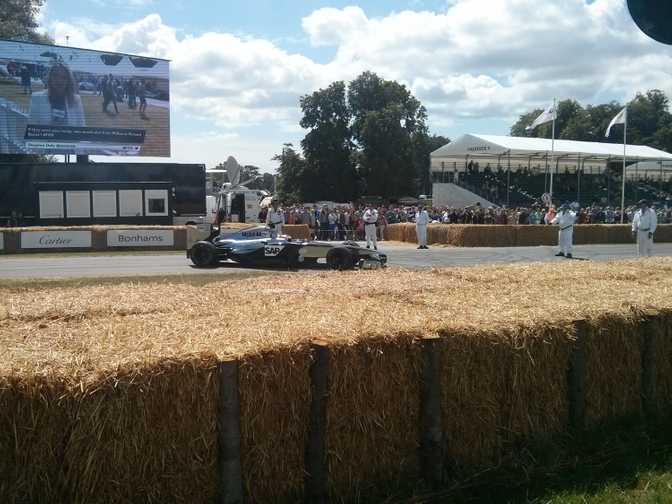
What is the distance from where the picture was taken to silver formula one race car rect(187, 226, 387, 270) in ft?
52.2

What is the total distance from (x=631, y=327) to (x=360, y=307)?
89.4 inches

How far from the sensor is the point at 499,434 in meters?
4.75

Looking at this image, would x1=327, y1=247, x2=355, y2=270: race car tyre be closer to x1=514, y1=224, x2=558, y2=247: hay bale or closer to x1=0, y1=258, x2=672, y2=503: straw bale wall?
x1=0, y1=258, x2=672, y2=503: straw bale wall

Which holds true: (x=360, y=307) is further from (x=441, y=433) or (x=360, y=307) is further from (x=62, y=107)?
(x=62, y=107)

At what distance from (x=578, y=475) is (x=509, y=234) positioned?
1040 inches

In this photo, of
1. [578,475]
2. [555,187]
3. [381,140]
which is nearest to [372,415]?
[578,475]

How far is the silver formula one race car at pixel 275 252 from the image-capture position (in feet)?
52.2

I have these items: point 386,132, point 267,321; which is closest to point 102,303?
point 267,321

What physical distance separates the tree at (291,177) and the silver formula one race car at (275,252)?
51.8 metres

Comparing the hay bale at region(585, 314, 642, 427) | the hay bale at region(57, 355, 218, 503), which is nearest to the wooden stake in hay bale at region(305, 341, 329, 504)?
the hay bale at region(57, 355, 218, 503)

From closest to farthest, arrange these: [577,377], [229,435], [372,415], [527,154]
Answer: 1. [229,435]
2. [372,415]
3. [577,377]
4. [527,154]

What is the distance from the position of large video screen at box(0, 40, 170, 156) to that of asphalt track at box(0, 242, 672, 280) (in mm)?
16995

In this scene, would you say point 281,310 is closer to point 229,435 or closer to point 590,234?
point 229,435

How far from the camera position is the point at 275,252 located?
55.8ft
